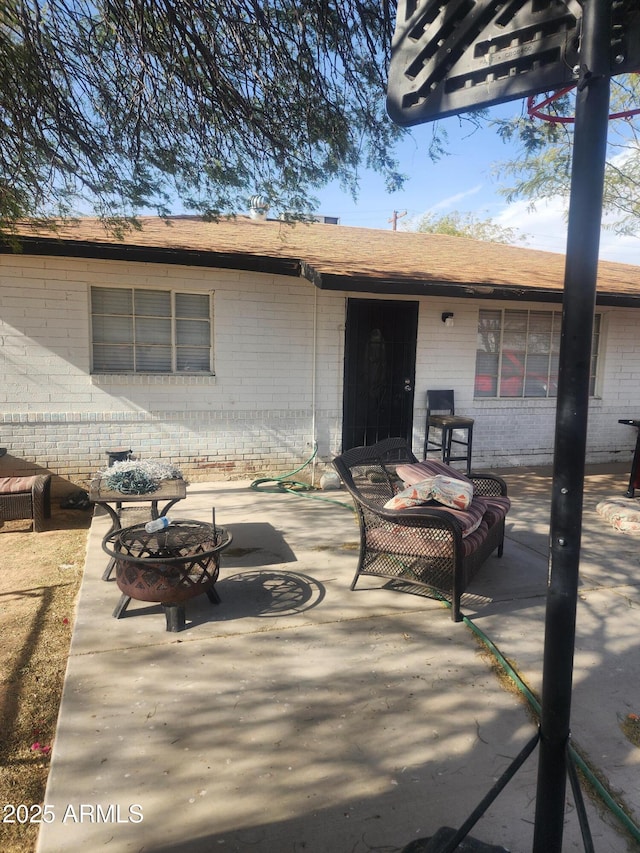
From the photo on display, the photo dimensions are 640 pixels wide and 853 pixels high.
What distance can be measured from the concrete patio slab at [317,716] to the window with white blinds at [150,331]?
3434 mm

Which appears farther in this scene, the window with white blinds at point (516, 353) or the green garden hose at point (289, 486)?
the window with white blinds at point (516, 353)

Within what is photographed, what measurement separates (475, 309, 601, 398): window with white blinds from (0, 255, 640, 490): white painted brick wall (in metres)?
0.21

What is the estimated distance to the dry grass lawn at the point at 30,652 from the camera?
2205 millimetres

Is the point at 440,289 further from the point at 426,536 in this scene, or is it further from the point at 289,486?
the point at 426,536

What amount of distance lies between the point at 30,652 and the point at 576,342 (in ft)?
11.3

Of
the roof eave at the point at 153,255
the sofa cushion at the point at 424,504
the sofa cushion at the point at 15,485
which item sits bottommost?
the sofa cushion at the point at 15,485

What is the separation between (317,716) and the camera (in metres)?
2.61

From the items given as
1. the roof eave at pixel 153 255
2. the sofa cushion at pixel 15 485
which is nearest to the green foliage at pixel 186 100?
the roof eave at pixel 153 255

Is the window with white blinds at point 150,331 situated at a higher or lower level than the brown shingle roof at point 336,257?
lower

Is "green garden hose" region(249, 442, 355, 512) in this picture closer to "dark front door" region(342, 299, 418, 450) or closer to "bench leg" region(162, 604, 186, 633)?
"dark front door" region(342, 299, 418, 450)

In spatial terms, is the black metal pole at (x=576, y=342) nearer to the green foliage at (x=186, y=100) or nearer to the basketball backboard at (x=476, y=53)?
the basketball backboard at (x=476, y=53)

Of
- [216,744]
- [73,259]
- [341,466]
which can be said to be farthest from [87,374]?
[216,744]

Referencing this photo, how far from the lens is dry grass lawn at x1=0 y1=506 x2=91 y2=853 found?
7.23 ft

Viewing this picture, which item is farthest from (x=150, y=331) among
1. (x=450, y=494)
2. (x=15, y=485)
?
(x=450, y=494)
